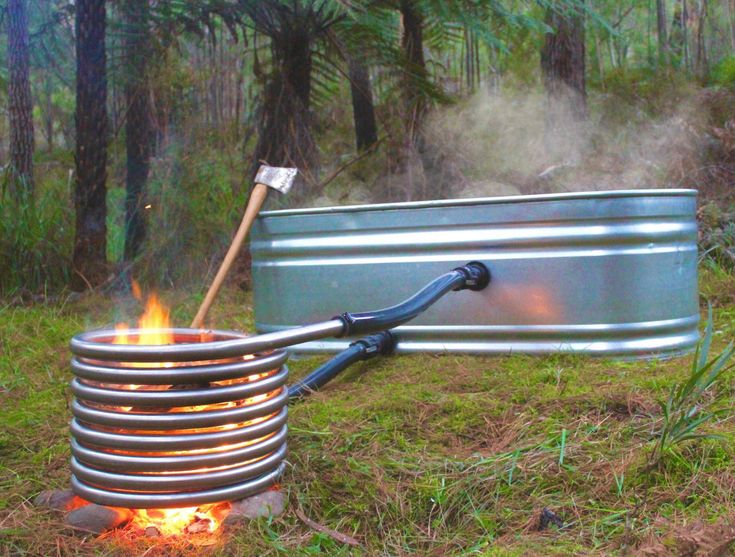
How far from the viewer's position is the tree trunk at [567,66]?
242 inches

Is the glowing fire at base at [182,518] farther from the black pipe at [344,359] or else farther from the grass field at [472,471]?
the black pipe at [344,359]

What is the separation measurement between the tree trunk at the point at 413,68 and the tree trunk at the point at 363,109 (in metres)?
0.37

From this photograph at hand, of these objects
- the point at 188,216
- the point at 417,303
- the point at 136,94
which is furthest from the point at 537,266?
the point at 136,94

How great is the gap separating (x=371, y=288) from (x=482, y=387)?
81 centimetres

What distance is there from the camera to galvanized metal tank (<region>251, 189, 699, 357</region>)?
2.82 m

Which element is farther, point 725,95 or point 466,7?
point 725,95

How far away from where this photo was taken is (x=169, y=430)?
5.11 feet

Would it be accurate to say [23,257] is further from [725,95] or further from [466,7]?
[725,95]

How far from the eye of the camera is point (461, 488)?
168cm

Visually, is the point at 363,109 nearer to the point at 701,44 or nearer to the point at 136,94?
the point at 136,94

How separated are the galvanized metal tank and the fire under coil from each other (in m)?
1.47

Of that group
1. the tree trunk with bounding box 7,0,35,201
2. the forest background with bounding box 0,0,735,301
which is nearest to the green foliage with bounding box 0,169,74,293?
the forest background with bounding box 0,0,735,301

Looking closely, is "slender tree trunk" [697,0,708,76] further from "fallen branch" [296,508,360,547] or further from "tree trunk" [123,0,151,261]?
"fallen branch" [296,508,360,547]

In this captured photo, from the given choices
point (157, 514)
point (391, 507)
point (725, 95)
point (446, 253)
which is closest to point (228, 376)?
point (157, 514)
